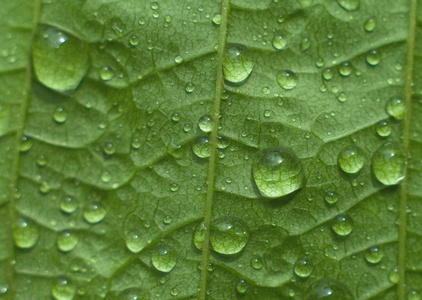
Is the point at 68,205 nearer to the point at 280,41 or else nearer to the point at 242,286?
the point at 242,286

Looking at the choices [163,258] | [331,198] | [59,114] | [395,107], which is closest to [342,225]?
[331,198]

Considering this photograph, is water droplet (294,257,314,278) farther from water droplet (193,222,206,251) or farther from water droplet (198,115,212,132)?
water droplet (198,115,212,132)

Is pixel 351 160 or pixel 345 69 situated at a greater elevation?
pixel 345 69

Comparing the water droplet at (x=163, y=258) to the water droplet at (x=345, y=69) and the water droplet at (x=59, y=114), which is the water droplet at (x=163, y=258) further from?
the water droplet at (x=345, y=69)

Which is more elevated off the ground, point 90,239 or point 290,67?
point 290,67

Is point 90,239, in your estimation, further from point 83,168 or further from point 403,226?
point 403,226

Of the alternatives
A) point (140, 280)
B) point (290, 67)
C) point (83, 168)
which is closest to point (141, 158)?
point (83, 168)
